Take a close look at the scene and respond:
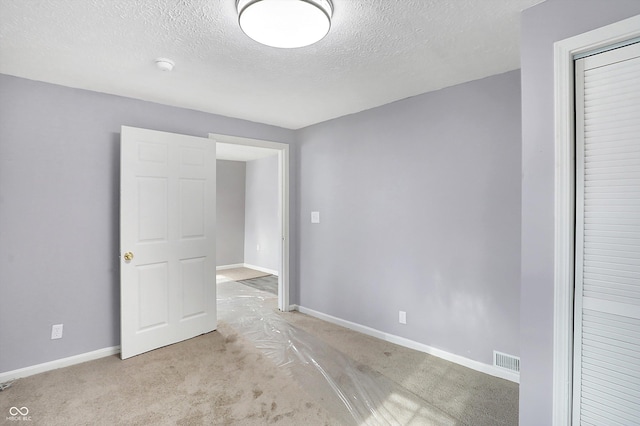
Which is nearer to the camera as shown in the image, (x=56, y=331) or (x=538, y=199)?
(x=538, y=199)

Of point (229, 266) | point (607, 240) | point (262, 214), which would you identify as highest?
point (262, 214)

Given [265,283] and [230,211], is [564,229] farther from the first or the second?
[230,211]

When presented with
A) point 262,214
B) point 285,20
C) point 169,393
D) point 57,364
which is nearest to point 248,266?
point 262,214

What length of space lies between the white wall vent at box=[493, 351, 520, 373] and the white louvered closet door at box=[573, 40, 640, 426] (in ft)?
3.02

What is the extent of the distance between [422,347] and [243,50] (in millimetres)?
2817

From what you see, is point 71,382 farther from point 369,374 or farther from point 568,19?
point 568,19

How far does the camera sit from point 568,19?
151 cm

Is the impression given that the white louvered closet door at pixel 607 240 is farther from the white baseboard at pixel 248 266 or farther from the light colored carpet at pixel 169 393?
the white baseboard at pixel 248 266

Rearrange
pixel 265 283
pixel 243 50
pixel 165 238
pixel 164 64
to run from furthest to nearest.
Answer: pixel 265 283
pixel 165 238
pixel 164 64
pixel 243 50

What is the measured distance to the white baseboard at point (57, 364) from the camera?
2436mm

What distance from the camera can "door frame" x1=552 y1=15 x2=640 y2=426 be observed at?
1501 millimetres

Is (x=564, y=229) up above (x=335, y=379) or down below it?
above

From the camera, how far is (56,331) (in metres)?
2.63

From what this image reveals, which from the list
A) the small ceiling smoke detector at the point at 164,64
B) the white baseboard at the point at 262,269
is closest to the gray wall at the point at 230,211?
the white baseboard at the point at 262,269
